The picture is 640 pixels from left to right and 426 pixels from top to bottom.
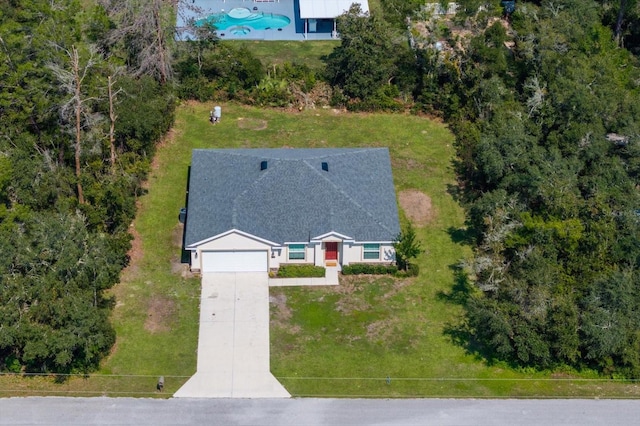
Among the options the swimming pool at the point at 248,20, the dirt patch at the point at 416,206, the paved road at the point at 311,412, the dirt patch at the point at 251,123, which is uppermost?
the swimming pool at the point at 248,20

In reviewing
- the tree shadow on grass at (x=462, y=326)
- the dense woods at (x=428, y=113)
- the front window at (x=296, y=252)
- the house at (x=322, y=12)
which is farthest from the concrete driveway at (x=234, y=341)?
the house at (x=322, y=12)

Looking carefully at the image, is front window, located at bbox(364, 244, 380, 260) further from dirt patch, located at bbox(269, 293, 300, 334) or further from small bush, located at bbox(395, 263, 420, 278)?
dirt patch, located at bbox(269, 293, 300, 334)

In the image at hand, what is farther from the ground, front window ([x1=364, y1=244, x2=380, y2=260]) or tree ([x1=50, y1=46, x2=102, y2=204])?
tree ([x1=50, y1=46, x2=102, y2=204])

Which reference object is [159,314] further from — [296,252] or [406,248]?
[406,248]

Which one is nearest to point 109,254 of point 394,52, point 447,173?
point 447,173

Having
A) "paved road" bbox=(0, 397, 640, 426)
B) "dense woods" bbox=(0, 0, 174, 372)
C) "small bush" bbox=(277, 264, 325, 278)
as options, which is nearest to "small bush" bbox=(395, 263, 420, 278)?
"small bush" bbox=(277, 264, 325, 278)

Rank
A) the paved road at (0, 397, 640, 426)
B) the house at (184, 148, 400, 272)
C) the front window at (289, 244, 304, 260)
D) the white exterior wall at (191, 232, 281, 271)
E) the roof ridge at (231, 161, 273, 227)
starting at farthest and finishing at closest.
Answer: the front window at (289, 244, 304, 260)
the roof ridge at (231, 161, 273, 227)
the house at (184, 148, 400, 272)
the white exterior wall at (191, 232, 281, 271)
the paved road at (0, 397, 640, 426)

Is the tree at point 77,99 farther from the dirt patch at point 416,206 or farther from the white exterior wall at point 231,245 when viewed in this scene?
the dirt patch at point 416,206
